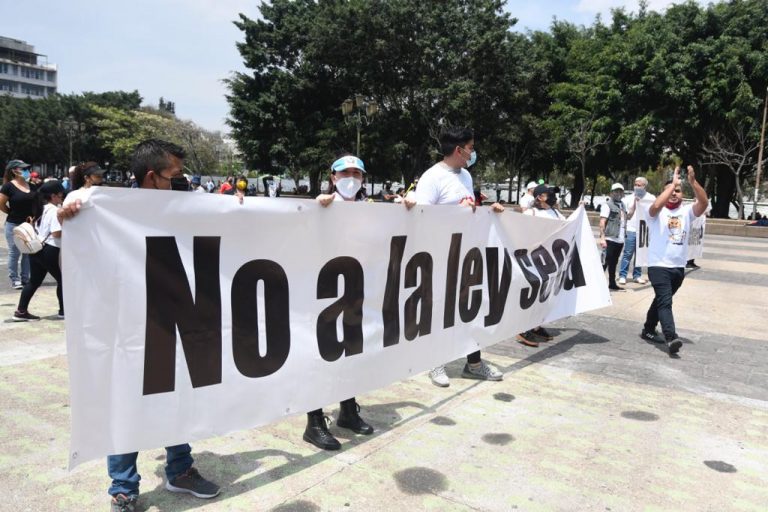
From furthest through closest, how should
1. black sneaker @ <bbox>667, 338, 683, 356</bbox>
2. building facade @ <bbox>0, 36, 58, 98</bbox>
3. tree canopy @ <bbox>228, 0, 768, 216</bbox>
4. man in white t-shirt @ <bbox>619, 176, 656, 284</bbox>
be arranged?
1. building facade @ <bbox>0, 36, 58, 98</bbox>
2. tree canopy @ <bbox>228, 0, 768, 216</bbox>
3. man in white t-shirt @ <bbox>619, 176, 656, 284</bbox>
4. black sneaker @ <bbox>667, 338, 683, 356</bbox>

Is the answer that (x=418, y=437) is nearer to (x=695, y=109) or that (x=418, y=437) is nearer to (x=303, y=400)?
(x=303, y=400)

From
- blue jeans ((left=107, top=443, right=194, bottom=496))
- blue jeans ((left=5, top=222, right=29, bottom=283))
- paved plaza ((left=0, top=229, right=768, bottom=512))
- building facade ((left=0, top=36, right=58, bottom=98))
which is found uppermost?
building facade ((left=0, top=36, right=58, bottom=98))

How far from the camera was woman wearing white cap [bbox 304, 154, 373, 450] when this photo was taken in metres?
3.47

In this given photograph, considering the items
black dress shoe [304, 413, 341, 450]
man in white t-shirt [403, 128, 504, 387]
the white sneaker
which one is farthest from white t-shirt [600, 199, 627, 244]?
black dress shoe [304, 413, 341, 450]

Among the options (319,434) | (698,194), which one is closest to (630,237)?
(698,194)

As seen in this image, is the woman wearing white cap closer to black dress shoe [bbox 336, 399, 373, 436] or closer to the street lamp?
black dress shoe [bbox 336, 399, 373, 436]

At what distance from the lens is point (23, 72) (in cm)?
11494

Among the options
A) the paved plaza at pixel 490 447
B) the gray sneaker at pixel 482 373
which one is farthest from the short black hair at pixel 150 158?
the gray sneaker at pixel 482 373

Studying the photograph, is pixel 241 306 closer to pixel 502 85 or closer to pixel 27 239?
pixel 27 239

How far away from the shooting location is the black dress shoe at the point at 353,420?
371 cm

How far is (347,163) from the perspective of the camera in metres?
3.63

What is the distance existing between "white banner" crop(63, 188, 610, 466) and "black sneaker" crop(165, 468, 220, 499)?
1.00ft

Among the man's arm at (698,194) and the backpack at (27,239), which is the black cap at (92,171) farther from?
the man's arm at (698,194)

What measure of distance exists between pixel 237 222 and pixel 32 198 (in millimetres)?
6077
